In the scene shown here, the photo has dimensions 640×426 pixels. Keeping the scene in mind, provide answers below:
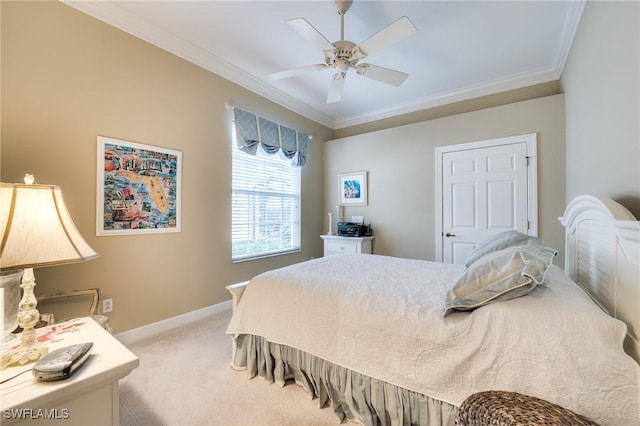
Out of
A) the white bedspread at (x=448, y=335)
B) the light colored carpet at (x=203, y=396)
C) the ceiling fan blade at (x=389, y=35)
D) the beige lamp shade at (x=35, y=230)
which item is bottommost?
the light colored carpet at (x=203, y=396)

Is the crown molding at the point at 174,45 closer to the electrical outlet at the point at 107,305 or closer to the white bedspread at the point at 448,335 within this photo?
the electrical outlet at the point at 107,305

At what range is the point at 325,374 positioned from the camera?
161 cm

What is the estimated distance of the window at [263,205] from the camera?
344 centimetres

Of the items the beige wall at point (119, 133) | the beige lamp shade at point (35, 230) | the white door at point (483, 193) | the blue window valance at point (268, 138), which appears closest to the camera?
the beige lamp shade at point (35, 230)

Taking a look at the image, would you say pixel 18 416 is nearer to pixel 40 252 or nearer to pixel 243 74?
pixel 40 252

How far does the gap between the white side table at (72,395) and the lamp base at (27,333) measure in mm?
33

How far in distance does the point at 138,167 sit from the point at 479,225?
12.5 feet

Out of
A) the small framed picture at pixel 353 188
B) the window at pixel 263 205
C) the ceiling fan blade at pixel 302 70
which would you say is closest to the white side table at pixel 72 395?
the ceiling fan blade at pixel 302 70

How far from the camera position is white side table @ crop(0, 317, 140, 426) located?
75 centimetres

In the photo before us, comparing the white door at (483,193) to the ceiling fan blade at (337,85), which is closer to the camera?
the ceiling fan blade at (337,85)

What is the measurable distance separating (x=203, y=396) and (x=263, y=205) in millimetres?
2432

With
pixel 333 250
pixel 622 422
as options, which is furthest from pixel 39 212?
pixel 333 250

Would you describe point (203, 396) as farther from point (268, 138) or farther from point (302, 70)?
point (268, 138)

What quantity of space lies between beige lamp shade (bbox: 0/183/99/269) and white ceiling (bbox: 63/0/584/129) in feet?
6.86
